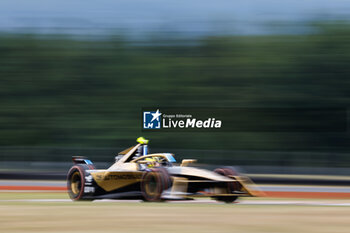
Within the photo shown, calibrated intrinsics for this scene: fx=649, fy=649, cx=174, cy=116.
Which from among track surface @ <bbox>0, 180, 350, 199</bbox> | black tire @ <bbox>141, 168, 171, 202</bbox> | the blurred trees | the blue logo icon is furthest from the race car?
the blue logo icon

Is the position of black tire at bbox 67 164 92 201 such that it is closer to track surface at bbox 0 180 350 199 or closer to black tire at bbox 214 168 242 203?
black tire at bbox 214 168 242 203

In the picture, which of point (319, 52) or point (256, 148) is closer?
point (256, 148)

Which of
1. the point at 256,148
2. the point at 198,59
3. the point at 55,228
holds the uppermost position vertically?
the point at 198,59

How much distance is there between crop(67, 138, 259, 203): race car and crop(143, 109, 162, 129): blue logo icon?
2499 centimetres

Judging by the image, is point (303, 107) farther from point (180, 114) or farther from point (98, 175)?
point (98, 175)

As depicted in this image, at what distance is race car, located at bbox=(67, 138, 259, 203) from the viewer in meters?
11.9

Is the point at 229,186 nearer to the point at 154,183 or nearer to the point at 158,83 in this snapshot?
the point at 154,183

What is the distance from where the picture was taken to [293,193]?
18.4m

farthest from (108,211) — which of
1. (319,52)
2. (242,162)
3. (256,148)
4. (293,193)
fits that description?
(319,52)

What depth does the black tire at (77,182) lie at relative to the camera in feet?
44.1

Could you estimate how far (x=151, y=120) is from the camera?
4084cm

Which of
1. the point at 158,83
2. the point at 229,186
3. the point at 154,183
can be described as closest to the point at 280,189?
the point at 229,186

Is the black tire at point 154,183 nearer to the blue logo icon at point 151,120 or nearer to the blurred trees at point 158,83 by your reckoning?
the blurred trees at point 158,83

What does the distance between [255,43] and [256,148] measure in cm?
946
